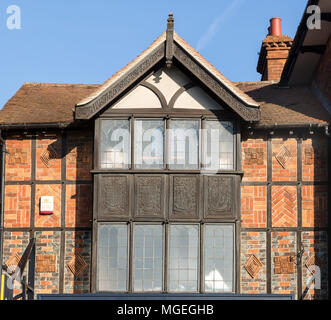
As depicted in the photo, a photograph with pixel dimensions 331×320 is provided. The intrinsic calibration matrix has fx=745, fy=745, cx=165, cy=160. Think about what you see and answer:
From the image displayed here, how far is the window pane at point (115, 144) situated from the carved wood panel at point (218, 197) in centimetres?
188

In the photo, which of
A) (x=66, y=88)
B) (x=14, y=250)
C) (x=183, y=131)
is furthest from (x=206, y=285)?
(x=66, y=88)

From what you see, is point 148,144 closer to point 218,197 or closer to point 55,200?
point 218,197

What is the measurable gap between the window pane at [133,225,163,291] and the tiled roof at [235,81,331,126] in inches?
142

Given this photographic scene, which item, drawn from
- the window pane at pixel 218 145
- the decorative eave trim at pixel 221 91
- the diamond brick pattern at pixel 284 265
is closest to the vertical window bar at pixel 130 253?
the window pane at pixel 218 145

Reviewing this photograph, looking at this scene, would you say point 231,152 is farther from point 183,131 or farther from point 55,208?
point 55,208

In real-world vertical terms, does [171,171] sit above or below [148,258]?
above

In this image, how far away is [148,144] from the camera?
A: 16.5 meters

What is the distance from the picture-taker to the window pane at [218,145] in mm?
16422

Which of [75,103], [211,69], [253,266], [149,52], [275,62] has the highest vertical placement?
[275,62]

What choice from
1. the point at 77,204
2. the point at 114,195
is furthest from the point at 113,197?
the point at 77,204

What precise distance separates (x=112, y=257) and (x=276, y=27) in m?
10.5

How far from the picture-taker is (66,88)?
817 inches

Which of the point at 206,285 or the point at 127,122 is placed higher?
the point at 127,122
